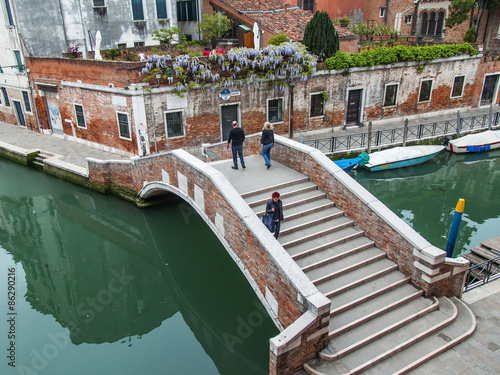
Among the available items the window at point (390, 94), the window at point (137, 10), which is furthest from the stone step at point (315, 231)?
the window at point (137, 10)

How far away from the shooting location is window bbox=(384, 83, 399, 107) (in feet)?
57.0

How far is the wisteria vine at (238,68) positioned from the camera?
13.4 meters

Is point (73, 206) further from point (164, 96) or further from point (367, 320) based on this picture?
point (367, 320)

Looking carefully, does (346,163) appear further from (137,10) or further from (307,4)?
(307,4)

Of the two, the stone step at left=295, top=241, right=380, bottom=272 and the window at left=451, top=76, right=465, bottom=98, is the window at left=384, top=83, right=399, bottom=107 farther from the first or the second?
the stone step at left=295, top=241, right=380, bottom=272

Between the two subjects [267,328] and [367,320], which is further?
[267,328]

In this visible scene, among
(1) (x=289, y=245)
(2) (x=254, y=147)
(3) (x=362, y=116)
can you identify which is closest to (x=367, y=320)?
(1) (x=289, y=245)

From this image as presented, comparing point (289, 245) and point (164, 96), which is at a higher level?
point (164, 96)

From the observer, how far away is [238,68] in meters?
14.3

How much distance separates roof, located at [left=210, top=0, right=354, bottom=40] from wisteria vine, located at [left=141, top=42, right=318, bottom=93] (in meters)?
3.63

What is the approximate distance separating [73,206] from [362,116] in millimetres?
11754

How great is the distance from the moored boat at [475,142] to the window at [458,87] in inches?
128

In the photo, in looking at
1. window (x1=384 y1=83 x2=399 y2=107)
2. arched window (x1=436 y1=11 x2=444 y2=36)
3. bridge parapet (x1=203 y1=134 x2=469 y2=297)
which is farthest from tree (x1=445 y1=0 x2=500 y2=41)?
bridge parapet (x1=203 y1=134 x2=469 y2=297)

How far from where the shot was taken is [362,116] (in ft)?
56.9
